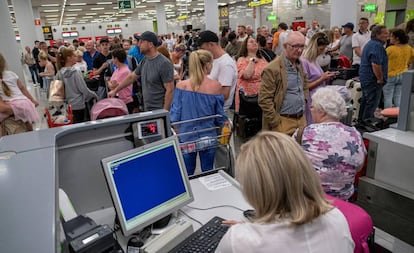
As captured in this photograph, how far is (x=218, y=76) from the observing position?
3.43 m

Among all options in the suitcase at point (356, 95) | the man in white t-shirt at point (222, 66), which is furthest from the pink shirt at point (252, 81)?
the suitcase at point (356, 95)

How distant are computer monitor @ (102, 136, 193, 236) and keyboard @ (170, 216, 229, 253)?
17 centimetres

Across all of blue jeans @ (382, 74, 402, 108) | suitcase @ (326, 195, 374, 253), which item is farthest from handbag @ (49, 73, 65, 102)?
blue jeans @ (382, 74, 402, 108)

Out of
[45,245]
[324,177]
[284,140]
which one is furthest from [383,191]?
[45,245]

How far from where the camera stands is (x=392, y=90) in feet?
17.4

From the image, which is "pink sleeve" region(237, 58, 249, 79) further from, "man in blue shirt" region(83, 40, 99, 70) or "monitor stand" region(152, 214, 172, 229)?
"man in blue shirt" region(83, 40, 99, 70)

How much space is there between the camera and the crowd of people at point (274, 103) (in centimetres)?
108

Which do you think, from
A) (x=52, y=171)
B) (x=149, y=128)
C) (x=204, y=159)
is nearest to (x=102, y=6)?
(x=204, y=159)

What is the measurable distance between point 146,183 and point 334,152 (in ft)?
3.79

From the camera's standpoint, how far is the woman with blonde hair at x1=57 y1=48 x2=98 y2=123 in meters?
4.42

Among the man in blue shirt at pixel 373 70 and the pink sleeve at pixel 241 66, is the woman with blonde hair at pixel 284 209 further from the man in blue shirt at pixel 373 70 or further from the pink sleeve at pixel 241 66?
the man in blue shirt at pixel 373 70

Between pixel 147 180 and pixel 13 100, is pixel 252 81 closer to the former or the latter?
pixel 13 100

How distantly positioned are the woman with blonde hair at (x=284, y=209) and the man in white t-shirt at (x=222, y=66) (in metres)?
2.29

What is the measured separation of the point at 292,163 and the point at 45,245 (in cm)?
74
